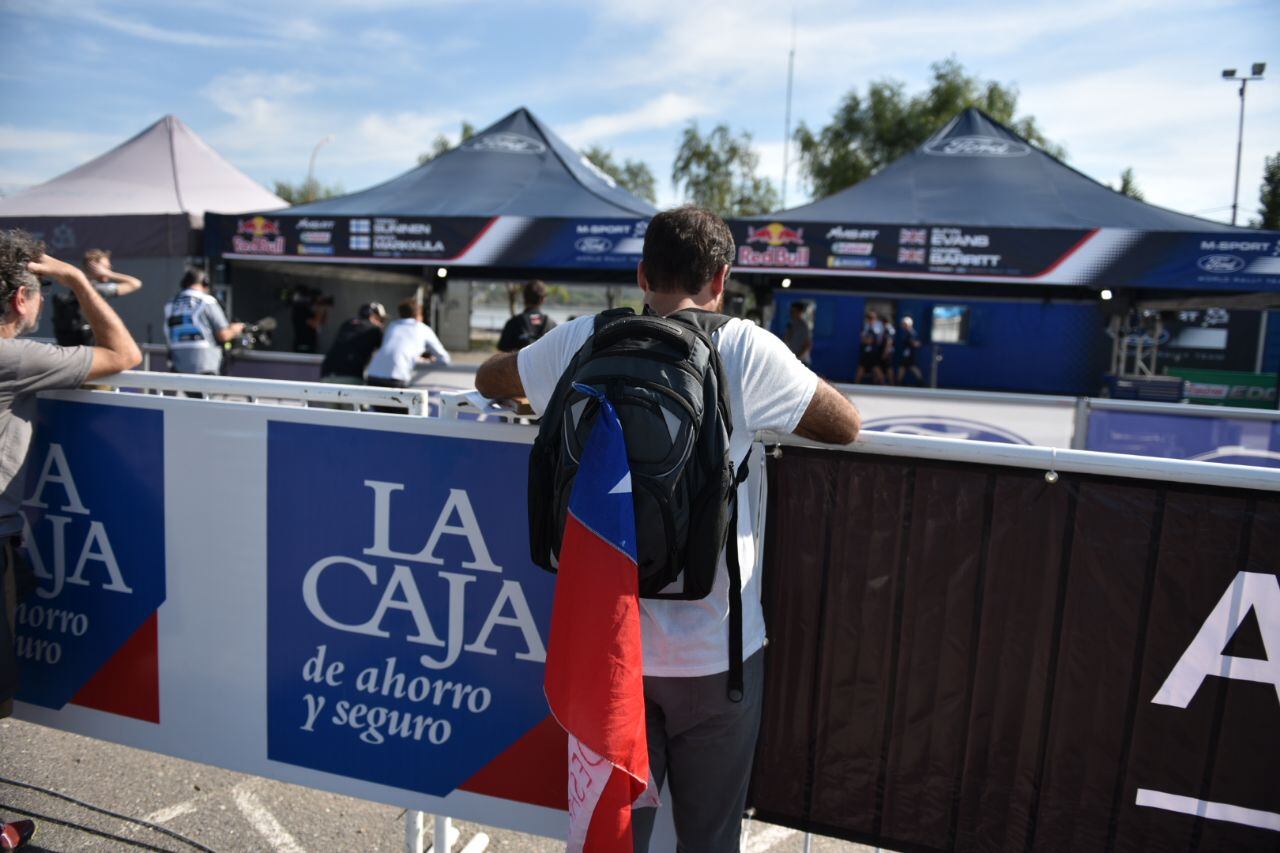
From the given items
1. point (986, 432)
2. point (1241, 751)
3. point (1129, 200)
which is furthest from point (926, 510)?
point (1129, 200)

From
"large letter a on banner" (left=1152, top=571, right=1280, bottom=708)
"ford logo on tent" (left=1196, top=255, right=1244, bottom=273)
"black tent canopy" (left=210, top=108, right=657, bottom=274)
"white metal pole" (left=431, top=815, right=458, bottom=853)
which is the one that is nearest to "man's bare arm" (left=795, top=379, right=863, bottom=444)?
"large letter a on banner" (left=1152, top=571, right=1280, bottom=708)

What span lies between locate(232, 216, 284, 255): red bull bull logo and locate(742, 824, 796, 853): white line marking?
33.8 feet

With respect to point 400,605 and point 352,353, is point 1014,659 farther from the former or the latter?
point 352,353

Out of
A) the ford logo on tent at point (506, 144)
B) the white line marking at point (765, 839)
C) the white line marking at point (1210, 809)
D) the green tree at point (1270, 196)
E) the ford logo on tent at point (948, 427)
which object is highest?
the green tree at point (1270, 196)

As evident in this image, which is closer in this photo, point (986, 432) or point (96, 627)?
point (96, 627)

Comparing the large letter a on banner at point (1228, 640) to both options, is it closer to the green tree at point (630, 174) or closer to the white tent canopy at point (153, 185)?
the white tent canopy at point (153, 185)

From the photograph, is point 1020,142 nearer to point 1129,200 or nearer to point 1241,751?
point 1129,200

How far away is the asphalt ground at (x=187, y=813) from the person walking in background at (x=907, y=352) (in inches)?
605

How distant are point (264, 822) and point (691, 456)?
90.4 inches

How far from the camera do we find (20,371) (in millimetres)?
2359

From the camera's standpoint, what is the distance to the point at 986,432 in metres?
6.41

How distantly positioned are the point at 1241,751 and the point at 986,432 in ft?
15.9

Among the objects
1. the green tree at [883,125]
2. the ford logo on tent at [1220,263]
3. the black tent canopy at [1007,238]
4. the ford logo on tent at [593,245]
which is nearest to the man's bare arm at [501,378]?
the ford logo on tent at [593,245]

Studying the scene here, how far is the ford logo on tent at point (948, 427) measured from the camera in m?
6.34
